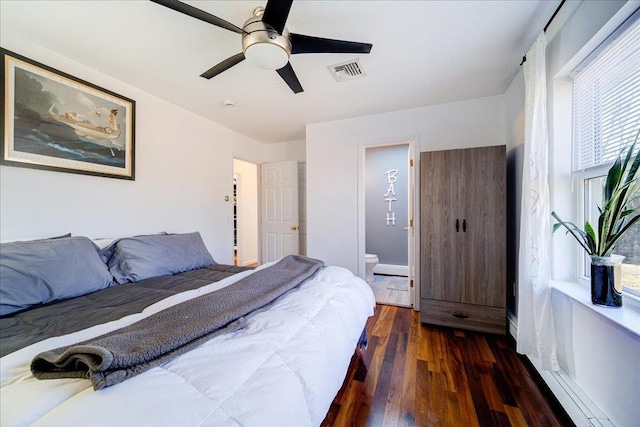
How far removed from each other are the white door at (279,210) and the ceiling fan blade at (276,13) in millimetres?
2623

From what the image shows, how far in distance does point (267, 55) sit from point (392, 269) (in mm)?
3907

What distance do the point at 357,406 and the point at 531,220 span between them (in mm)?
1636

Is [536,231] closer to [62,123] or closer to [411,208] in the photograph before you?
[411,208]

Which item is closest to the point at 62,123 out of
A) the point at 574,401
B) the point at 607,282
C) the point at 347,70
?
the point at 347,70

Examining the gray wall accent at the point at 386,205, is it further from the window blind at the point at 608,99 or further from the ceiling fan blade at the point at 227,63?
the ceiling fan blade at the point at 227,63

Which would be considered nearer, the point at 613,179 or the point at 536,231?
the point at 613,179

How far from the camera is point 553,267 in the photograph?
5.24 ft

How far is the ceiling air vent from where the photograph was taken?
2.06m

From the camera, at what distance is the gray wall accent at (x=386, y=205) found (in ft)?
14.4

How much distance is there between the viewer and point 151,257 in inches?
76.3

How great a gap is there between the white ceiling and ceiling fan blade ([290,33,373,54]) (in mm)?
190

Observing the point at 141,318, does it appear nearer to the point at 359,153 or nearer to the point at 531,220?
the point at 531,220

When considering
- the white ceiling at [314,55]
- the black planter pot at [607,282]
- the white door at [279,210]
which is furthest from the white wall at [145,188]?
the black planter pot at [607,282]

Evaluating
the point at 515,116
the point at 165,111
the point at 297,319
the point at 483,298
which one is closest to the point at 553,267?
the point at 483,298
